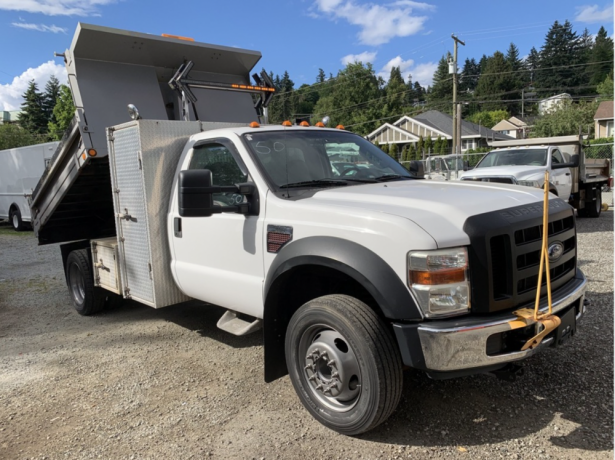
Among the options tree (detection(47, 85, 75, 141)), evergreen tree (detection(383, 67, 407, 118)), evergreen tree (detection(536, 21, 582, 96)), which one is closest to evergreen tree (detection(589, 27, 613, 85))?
evergreen tree (detection(536, 21, 582, 96))

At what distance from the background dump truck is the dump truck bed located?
2 cm

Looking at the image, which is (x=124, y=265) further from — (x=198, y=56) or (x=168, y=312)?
(x=198, y=56)

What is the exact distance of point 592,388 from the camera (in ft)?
11.7

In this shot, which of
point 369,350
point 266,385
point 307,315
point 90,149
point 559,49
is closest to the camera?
point 369,350

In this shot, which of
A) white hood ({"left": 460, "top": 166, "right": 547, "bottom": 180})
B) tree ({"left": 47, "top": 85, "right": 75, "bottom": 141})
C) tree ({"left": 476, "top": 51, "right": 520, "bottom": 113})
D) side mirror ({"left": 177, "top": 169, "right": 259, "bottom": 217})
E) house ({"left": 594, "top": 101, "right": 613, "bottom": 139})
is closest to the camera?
side mirror ({"left": 177, "top": 169, "right": 259, "bottom": 217})

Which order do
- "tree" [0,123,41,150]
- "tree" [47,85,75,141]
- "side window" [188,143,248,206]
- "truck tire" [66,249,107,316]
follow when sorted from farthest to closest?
"tree" [47,85,75,141]
"tree" [0,123,41,150]
"truck tire" [66,249,107,316]
"side window" [188,143,248,206]

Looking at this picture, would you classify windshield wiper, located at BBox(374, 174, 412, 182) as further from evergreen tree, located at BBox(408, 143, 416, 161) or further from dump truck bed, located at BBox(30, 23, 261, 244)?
evergreen tree, located at BBox(408, 143, 416, 161)

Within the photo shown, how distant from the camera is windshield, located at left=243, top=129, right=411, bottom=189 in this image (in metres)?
3.79

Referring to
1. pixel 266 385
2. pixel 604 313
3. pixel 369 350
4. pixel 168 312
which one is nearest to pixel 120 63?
pixel 168 312

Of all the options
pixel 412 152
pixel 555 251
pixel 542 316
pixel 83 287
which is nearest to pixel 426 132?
pixel 412 152

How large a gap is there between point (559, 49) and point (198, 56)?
129m

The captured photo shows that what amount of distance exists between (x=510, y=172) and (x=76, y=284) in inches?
365

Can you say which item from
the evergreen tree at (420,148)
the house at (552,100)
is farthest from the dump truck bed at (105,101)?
the house at (552,100)

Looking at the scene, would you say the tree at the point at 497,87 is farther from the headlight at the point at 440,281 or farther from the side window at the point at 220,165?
the headlight at the point at 440,281
